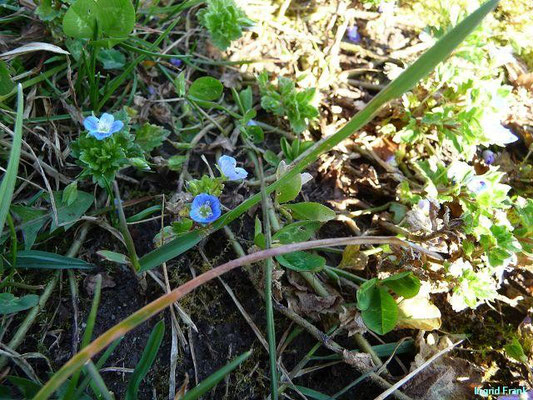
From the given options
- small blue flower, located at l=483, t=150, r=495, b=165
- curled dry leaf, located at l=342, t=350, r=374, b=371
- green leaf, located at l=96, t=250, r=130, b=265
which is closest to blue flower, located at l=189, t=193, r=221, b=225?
green leaf, located at l=96, t=250, r=130, b=265

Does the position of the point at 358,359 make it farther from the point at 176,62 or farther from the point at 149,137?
the point at 176,62

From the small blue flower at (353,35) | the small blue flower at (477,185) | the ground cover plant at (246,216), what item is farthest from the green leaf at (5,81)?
the small blue flower at (477,185)

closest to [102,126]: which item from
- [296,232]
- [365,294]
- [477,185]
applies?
[296,232]

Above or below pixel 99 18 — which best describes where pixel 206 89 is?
below

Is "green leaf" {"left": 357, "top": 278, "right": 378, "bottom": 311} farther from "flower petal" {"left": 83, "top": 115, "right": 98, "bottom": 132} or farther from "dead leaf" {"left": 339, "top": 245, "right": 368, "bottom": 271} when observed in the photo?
"flower petal" {"left": 83, "top": 115, "right": 98, "bottom": 132}

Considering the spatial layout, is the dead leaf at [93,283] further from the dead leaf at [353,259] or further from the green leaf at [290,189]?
the dead leaf at [353,259]

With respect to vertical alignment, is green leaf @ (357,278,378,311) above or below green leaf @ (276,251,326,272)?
below

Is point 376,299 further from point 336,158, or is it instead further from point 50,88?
point 50,88
